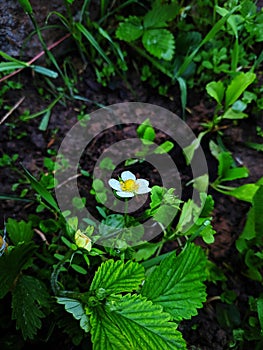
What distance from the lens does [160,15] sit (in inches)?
65.5

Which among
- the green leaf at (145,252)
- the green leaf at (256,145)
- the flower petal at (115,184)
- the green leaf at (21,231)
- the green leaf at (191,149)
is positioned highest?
the flower petal at (115,184)

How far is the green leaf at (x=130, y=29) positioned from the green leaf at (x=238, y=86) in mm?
446

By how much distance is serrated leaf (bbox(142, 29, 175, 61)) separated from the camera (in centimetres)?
163

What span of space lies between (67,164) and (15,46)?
1.70 feet

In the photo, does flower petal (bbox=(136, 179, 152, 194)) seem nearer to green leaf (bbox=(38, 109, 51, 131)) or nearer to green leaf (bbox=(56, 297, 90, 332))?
green leaf (bbox=(56, 297, 90, 332))

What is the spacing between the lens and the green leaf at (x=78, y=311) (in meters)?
0.98

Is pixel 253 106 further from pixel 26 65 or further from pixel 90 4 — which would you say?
pixel 26 65

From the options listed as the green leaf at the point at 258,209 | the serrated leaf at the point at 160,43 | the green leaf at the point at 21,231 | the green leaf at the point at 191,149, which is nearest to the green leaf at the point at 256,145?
the green leaf at the point at 191,149

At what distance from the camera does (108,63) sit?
170 cm

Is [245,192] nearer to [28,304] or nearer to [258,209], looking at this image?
[258,209]

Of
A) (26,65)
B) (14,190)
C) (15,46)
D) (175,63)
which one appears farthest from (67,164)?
(175,63)

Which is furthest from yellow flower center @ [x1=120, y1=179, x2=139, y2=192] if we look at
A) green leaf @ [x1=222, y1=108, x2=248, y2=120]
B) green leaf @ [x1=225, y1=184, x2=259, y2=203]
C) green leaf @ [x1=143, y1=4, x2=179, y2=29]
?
green leaf @ [x1=143, y1=4, x2=179, y2=29]

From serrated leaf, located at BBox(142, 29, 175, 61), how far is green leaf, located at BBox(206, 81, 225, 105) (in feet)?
0.70

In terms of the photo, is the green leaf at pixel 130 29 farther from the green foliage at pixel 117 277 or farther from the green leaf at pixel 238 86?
the green foliage at pixel 117 277
